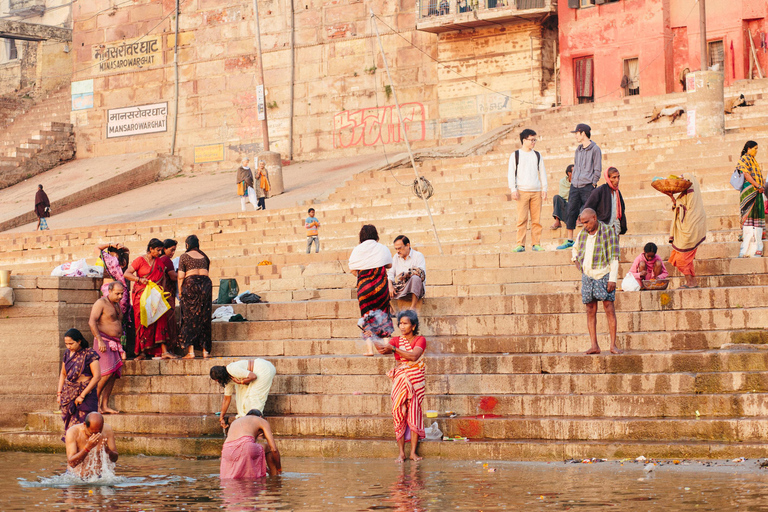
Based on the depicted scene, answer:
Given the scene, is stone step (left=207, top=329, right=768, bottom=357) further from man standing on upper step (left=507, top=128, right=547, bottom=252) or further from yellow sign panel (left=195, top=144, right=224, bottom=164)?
yellow sign panel (left=195, top=144, right=224, bottom=164)

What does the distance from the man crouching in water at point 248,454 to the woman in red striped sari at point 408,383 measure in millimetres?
1088

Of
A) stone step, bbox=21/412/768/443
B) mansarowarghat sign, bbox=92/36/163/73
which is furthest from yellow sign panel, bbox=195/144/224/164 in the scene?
stone step, bbox=21/412/768/443

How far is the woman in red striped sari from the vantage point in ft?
28.4

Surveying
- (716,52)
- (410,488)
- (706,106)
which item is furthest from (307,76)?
(410,488)

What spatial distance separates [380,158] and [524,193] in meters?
15.5

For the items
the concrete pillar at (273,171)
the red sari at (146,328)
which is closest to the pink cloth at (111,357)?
the red sari at (146,328)

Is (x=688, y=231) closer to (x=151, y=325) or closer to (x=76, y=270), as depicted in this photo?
(x=151, y=325)

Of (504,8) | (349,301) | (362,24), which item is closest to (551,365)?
(349,301)

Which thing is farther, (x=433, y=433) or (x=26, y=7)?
(x=26, y=7)

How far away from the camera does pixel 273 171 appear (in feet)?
83.5

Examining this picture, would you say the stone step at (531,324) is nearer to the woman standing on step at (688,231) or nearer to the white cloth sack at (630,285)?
the white cloth sack at (630,285)

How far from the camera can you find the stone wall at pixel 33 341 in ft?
36.6

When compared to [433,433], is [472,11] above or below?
above

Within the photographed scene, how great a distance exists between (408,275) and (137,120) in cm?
2491
